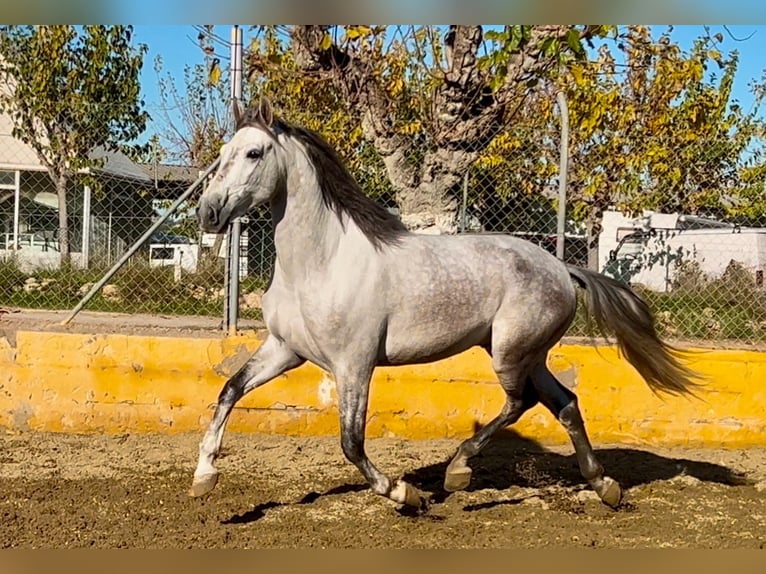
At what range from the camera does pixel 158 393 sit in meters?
5.75

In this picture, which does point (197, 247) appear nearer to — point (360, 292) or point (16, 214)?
point (16, 214)

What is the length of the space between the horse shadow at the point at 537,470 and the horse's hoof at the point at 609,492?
1.45 ft

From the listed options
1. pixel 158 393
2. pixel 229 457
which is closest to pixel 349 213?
pixel 229 457

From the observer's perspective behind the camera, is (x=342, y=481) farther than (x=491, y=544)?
Yes

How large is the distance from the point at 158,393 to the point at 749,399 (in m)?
4.08

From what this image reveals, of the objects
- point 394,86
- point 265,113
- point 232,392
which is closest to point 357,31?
point 394,86

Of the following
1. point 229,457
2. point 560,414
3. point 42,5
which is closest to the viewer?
point 42,5

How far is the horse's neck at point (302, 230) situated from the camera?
397 cm

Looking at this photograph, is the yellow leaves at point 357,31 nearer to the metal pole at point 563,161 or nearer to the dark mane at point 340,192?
the metal pole at point 563,161

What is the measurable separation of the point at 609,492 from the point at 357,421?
1.49 metres

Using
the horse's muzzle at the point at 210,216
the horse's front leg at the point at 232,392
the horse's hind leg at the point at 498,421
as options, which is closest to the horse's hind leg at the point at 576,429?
the horse's hind leg at the point at 498,421

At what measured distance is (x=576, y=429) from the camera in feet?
15.2

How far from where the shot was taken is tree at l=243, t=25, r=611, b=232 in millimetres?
6355

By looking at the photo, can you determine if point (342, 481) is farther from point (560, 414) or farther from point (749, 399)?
point (749, 399)
